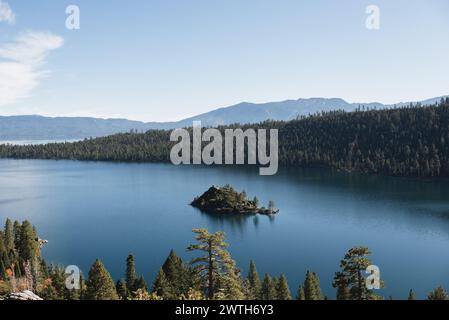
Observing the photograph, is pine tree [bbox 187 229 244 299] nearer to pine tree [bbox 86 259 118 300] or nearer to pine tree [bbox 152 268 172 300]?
pine tree [bbox 152 268 172 300]

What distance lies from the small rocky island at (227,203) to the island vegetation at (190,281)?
268ft

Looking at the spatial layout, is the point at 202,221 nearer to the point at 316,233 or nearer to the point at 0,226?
the point at 316,233

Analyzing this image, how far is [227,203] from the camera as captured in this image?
16312 centimetres

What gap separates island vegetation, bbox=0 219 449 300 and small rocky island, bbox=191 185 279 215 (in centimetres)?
8155

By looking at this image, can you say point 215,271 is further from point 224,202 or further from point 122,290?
point 224,202

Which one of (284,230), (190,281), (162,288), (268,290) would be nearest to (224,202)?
(284,230)

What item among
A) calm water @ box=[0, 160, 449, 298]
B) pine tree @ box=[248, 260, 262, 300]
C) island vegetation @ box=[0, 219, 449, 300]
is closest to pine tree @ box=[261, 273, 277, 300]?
island vegetation @ box=[0, 219, 449, 300]

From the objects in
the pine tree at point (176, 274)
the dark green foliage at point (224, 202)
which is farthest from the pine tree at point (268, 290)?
the dark green foliage at point (224, 202)

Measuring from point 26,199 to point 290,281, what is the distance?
498 ft

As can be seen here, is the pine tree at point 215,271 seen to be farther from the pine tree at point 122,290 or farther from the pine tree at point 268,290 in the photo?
the pine tree at point 122,290

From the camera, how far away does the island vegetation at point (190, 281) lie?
4081 centimetres

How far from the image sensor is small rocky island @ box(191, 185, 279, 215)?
158m

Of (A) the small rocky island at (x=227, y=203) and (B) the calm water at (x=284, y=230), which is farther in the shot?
(A) the small rocky island at (x=227, y=203)
